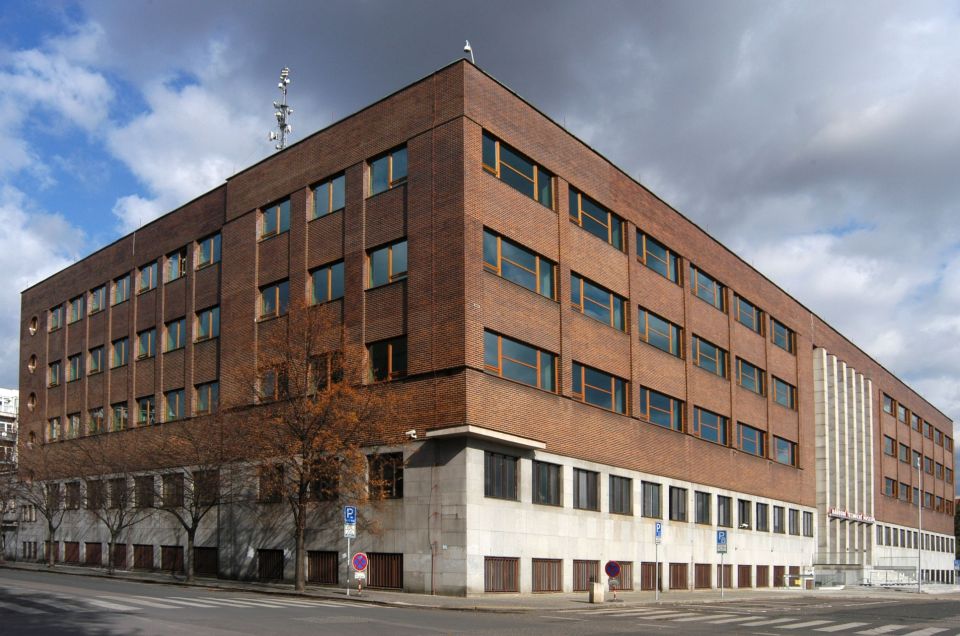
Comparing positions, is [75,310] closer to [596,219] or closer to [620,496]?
[596,219]

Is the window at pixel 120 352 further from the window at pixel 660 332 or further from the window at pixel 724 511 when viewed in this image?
the window at pixel 724 511

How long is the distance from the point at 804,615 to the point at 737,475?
27298 millimetres

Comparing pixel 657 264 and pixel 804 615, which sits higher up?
pixel 657 264

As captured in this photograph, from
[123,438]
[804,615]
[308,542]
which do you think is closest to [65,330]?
[123,438]

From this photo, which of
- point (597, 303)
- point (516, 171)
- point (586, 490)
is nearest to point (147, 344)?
point (516, 171)

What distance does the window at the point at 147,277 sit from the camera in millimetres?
56000

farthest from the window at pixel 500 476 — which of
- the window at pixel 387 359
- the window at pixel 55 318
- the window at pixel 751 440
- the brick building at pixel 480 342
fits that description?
the window at pixel 55 318

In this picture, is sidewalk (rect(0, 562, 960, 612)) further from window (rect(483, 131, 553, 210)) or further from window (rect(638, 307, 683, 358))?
window (rect(483, 131, 553, 210))

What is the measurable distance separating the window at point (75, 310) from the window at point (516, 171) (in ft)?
118

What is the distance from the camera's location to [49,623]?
65.1 ft

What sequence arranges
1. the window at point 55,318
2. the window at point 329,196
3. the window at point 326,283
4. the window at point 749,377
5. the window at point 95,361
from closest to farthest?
the window at point 326,283, the window at point 329,196, the window at point 95,361, the window at point 749,377, the window at point 55,318

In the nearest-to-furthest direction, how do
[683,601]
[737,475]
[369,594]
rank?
[369,594] < [683,601] < [737,475]

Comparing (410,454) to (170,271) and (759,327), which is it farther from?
(759,327)

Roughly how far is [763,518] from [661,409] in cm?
1777
